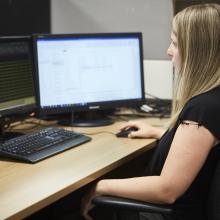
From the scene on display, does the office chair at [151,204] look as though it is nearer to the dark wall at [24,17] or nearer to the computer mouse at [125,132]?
the computer mouse at [125,132]

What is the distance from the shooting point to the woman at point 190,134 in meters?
1.36

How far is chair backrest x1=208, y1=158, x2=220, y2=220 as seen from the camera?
1337 millimetres

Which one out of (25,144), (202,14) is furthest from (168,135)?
(25,144)

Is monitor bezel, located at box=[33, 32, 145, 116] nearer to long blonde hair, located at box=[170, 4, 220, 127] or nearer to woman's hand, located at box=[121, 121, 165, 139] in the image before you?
woman's hand, located at box=[121, 121, 165, 139]

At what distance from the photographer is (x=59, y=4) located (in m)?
2.82

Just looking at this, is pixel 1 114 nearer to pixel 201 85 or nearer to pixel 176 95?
pixel 176 95

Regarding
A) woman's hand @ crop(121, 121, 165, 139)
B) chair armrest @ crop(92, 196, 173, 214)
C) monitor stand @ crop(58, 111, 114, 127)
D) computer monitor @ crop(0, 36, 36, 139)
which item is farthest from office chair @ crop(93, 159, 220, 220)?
monitor stand @ crop(58, 111, 114, 127)

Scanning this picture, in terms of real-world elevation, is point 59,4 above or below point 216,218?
above

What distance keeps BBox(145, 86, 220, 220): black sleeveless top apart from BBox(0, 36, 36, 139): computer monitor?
69cm

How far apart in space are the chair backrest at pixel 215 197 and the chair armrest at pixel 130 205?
127 millimetres

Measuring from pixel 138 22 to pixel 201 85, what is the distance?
3.96ft

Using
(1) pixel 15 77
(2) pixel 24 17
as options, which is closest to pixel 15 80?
→ (1) pixel 15 77

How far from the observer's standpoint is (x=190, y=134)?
1361 mm

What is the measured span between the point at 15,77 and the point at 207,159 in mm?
922
